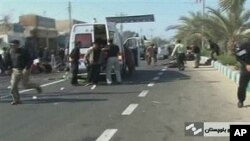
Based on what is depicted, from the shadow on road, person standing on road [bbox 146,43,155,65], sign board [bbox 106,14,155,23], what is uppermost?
sign board [bbox 106,14,155,23]

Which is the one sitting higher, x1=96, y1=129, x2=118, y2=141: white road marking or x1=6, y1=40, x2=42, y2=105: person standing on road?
x1=6, y1=40, x2=42, y2=105: person standing on road

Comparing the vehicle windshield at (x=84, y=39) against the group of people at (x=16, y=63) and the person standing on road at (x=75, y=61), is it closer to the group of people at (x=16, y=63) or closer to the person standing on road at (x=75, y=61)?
the person standing on road at (x=75, y=61)

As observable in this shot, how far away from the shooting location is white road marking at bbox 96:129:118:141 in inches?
361

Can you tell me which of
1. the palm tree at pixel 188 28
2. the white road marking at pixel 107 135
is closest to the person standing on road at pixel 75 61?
the white road marking at pixel 107 135

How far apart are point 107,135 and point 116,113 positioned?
274 cm

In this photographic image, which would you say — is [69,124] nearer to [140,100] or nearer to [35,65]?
[140,100]

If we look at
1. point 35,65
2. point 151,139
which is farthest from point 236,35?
point 151,139

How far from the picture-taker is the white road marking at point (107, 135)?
917cm

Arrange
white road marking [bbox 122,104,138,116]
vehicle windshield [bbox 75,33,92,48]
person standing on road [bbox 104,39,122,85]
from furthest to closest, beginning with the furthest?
vehicle windshield [bbox 75,33,92,48]
person standing on road [bbox 104,39,122,85]
white road marking [bbox 122,104,138,116]

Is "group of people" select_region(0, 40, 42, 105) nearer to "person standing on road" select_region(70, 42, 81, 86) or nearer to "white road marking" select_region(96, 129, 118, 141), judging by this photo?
"white road marking" select_region(96, 129, 118, 141)

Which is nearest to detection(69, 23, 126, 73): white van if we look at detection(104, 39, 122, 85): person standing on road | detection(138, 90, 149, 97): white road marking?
detection(104, 39, 122, 85): person standing on road

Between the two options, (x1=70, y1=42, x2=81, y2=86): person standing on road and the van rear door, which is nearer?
(x1=70, y1=42, x2=81, y2=86): person standing on road

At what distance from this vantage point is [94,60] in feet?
65.7

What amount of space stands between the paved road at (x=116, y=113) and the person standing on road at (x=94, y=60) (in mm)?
1765
